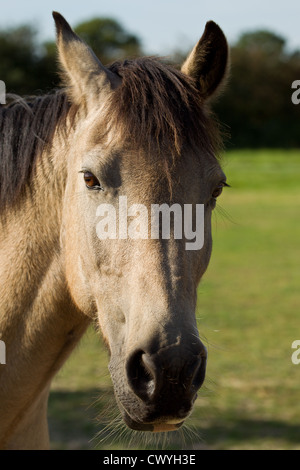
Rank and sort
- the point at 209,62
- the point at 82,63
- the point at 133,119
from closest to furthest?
1. the point at 133,119
2. the point at 82,63
3. the point at 209,62

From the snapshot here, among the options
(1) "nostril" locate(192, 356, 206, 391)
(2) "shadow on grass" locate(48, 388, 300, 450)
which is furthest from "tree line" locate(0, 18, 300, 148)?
(1) "nostril" locate(192, 356, 206, 391)

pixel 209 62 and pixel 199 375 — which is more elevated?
pixel 209 62

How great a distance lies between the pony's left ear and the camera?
277 cm

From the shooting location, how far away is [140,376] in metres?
2.18

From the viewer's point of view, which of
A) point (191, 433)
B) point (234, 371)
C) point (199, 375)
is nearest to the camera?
point (199, 375)

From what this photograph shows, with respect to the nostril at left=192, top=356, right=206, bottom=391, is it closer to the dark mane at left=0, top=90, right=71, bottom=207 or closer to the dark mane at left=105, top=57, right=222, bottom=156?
the dark mane at left=105, top=57, right=222, bottom=156

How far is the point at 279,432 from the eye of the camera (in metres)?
5.82

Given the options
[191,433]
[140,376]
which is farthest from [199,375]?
[191,433]

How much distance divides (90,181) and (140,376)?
2.89ft

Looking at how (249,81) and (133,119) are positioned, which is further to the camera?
(249,81)

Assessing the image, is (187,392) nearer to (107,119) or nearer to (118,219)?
(118,219)

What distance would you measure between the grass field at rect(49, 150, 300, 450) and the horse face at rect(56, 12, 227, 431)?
18.0 inches

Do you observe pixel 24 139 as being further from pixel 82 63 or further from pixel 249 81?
pixel 249 81

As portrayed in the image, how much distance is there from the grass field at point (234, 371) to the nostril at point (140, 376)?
0.53 meters
